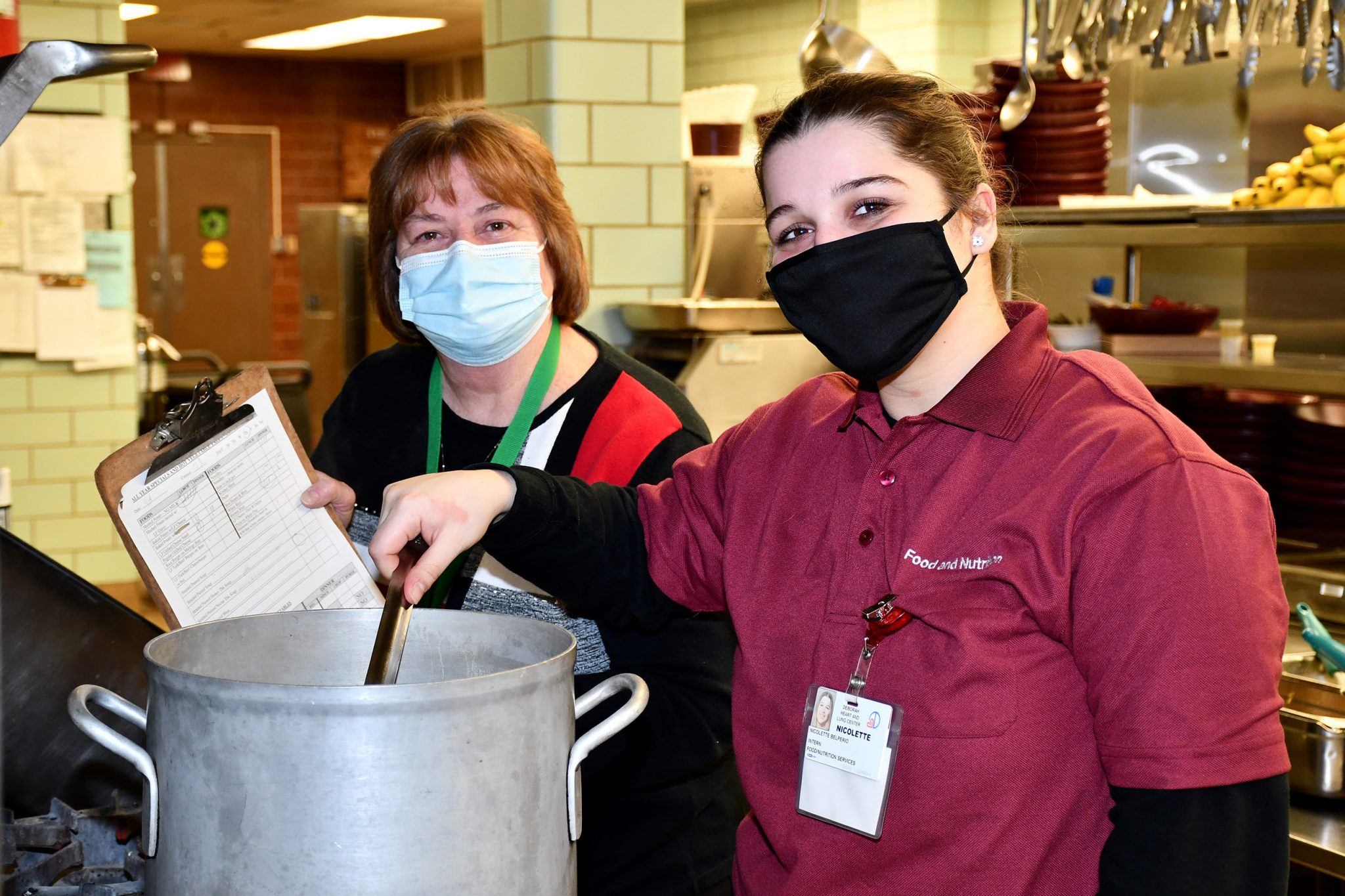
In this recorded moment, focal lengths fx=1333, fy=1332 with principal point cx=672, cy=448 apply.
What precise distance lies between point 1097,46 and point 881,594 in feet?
6.36

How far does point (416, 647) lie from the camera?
3.85 feet

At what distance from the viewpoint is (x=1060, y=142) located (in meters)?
2.99

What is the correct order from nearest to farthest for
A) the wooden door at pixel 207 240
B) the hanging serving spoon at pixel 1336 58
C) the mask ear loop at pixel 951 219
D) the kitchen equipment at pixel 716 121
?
1. the mask ear loop at pixel 951 219
2. the hanging serving spoon at pixel 1336 58
3. the kitchen equipment at pixel 716 121
4. the wooden door at pixel 207 240

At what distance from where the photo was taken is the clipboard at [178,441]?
4.48ft

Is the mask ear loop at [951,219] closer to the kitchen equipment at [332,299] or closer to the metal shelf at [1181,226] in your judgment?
Result: the metal shelf at [1181,226]

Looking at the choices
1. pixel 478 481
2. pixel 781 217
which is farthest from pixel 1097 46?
pixel 478 481

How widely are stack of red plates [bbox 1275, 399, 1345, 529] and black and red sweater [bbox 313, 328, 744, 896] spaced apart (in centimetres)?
127

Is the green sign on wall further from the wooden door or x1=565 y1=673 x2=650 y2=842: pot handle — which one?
x1=565 y1=673 x2=650 y2=842: pot handle

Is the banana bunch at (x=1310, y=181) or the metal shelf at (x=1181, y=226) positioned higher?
the banana bunch at (x=1310, y=181)

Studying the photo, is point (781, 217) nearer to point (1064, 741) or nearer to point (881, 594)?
point (881, 594)

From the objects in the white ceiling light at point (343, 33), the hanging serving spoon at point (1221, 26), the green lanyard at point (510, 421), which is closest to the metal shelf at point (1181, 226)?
the hanging serving spoon at point (1221, 26)

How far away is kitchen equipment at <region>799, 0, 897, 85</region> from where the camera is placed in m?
3.27

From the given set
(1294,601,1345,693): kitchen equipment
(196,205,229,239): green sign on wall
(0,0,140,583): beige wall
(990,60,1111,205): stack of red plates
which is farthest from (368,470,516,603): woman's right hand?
(196,205,229,239): green sign on wall

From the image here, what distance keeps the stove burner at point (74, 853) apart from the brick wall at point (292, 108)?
954cm
